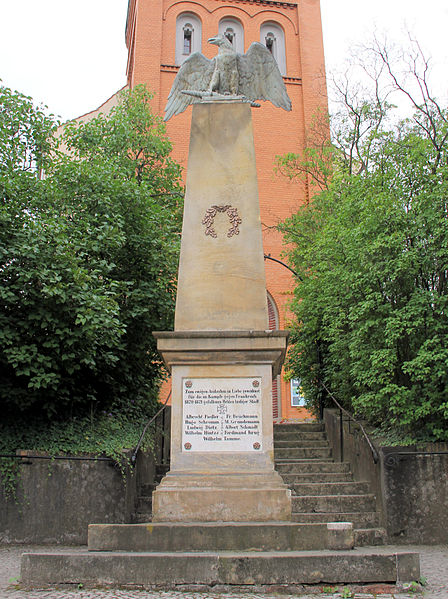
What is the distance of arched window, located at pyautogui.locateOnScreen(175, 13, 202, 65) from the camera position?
25.6 m

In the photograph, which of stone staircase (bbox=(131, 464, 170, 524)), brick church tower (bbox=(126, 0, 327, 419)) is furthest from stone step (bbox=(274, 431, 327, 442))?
brick church tower (bbox=(126, 0, 327, 419))

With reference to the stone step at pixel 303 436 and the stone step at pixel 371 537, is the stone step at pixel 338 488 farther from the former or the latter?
the stone step at pixel 303 436

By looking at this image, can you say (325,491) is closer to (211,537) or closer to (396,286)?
(396,286)

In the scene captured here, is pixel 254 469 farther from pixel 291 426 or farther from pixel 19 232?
pixel 291 426

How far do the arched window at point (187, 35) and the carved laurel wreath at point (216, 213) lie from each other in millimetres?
20374

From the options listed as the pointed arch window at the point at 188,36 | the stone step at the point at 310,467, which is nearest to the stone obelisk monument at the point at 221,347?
the stone step at the point at 310,467

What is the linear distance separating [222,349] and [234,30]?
2383 centimetres

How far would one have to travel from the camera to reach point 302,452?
37.2 feet

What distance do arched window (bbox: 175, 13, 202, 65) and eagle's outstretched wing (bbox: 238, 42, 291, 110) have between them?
18798 millimetres

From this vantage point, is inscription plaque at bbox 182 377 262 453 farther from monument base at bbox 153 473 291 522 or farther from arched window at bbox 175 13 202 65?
arched window at bbox 175 13 202 65

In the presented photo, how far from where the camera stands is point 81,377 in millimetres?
9977

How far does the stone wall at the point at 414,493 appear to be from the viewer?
27.8ft

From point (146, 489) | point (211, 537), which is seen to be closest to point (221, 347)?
point (211, 537)

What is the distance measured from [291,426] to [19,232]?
23.9 ft
